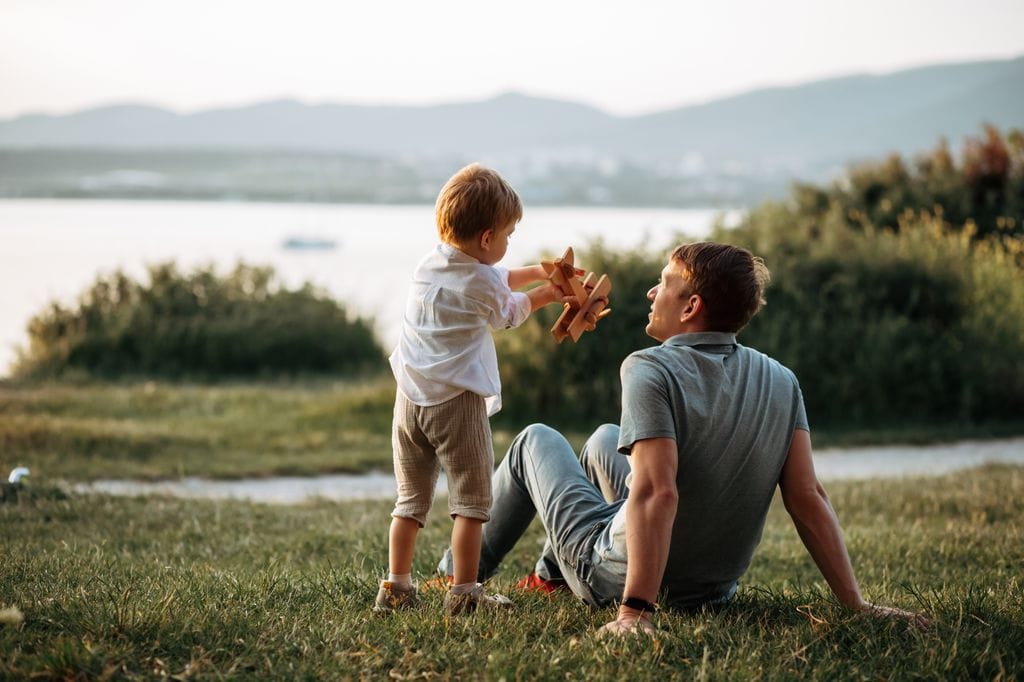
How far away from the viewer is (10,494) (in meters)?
6.53

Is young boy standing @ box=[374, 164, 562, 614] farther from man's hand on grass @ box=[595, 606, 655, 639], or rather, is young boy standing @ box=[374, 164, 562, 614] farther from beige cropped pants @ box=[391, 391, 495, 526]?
man's hand on grass @ box=[595, 606, 655, 639]

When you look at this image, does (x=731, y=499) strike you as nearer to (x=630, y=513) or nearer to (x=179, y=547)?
(x=630, y=513)

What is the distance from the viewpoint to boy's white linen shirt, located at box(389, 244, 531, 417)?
11.8 feet

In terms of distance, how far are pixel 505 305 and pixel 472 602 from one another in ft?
3.20

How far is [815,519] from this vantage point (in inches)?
137

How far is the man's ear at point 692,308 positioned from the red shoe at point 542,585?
1173 mm

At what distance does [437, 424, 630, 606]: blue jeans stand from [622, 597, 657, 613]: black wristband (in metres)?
0.21

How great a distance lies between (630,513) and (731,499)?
370 millimetres

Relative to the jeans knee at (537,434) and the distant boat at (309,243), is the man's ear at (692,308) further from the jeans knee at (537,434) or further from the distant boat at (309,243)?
the distant boat at (309,243)

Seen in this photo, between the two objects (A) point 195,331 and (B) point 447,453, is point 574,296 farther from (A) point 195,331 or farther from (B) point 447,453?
(A) point 195,331

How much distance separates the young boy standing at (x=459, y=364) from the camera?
141 inches

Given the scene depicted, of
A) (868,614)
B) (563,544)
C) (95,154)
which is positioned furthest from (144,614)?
(95,154)

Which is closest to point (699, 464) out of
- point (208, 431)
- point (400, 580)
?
point (400, 580)

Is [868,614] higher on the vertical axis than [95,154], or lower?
lower
